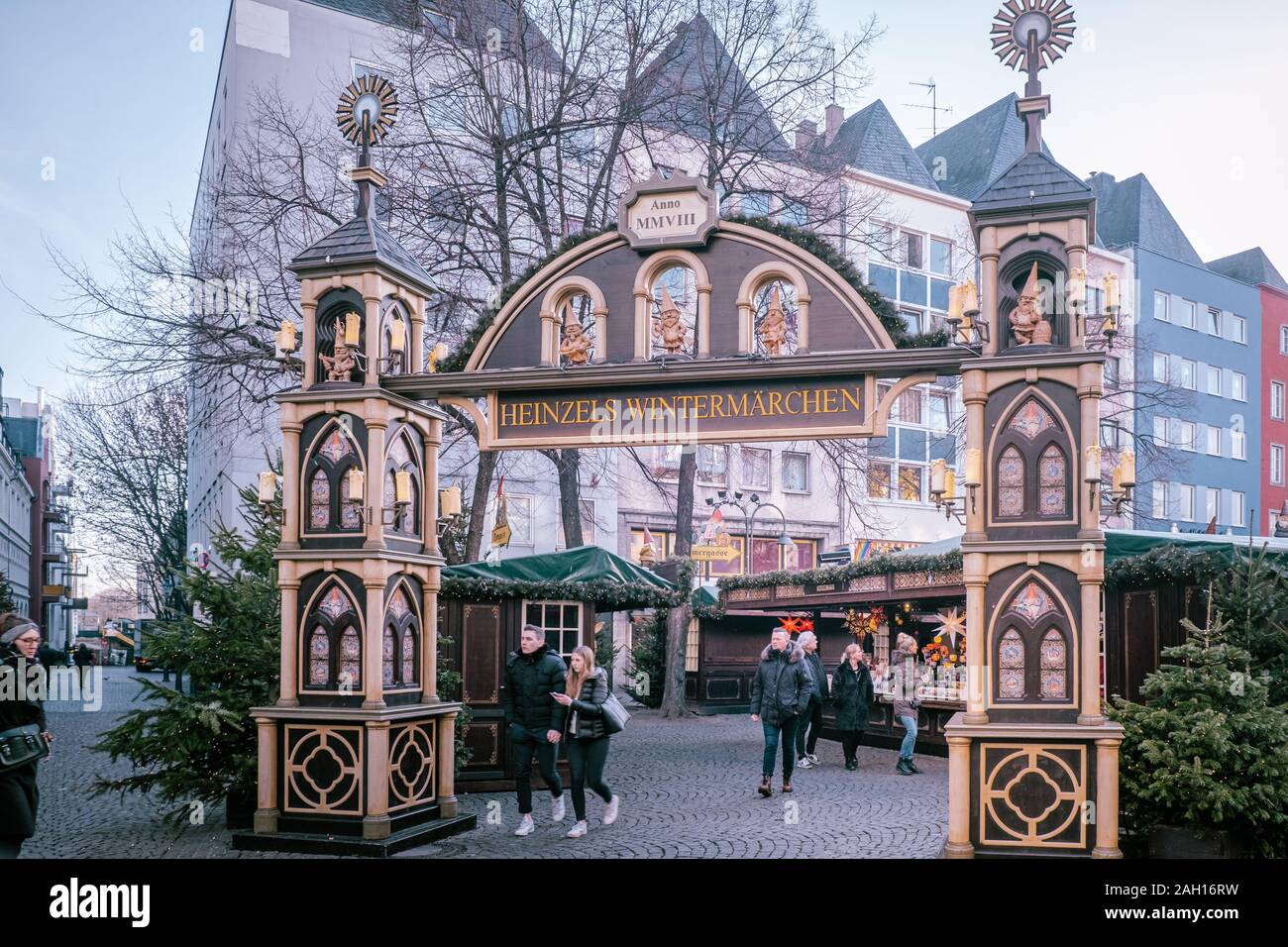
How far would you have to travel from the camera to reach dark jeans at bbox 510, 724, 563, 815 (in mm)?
10852

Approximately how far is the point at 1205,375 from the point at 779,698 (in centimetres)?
3883

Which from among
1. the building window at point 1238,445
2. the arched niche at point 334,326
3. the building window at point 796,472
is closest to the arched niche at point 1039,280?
the arched niche at point 334,326

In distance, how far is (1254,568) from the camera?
10055 mm

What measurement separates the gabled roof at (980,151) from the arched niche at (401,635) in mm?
35911

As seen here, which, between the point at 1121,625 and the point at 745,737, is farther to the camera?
the point at 745,737

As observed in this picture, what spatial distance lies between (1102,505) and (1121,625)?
4706 mm

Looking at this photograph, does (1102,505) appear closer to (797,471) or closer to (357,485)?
(357,485)

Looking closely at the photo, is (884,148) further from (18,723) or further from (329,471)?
(18,723)

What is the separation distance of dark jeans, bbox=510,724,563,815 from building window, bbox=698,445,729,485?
24.4m

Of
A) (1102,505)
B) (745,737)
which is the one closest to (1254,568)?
(1102,505)

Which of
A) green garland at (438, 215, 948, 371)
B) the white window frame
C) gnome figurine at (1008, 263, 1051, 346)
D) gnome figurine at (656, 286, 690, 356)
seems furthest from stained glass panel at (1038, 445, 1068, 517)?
the white window frame

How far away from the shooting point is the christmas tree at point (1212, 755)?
8.89m

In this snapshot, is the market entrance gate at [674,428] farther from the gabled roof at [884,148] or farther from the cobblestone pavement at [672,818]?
the gabled roof at [884,148]
